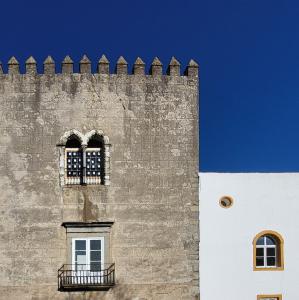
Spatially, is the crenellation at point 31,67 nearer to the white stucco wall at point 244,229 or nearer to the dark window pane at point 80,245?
the dark window pane at point 80,245

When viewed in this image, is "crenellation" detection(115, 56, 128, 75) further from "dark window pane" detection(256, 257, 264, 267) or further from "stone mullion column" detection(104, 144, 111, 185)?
"dark window pane" detection(256, 257, 264, 267)

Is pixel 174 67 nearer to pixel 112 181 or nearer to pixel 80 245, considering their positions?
pixel 112 181

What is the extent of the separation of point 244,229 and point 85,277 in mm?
5481

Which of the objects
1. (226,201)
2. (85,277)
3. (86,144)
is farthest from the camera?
(226,201)

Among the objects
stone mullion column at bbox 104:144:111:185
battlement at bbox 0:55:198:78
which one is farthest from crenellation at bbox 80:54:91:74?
stone mullion column at bbox 104:144:111:185

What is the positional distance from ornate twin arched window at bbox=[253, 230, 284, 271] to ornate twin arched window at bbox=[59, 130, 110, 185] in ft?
18.0

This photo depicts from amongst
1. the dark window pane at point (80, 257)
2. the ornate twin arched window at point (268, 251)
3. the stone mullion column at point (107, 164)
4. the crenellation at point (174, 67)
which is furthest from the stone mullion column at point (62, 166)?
the ornate twin arched window at point (268, 251)

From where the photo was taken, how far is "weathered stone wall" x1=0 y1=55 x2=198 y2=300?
20953 millimetres

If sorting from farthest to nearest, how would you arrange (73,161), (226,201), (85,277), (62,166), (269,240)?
(269,240) < (226,201) < (73,161) < (62,166) < (85,277)

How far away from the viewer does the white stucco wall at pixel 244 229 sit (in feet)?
72.0

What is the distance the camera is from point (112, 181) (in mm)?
21359

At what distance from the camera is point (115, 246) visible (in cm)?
2105

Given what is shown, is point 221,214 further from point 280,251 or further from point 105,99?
point 105,99

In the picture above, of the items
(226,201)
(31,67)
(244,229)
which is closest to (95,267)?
(226,201)
